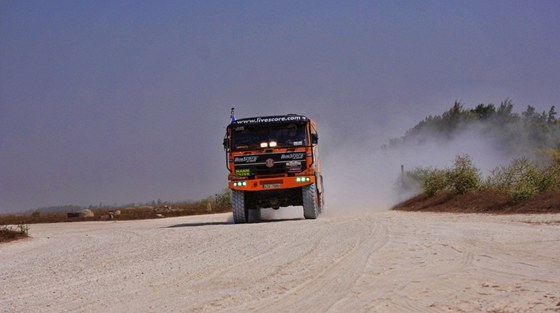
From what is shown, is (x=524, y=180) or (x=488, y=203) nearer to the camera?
(x=524, y=180)

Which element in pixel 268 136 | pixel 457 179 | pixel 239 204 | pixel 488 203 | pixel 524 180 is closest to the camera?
pixel 524 180

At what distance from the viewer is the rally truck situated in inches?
913

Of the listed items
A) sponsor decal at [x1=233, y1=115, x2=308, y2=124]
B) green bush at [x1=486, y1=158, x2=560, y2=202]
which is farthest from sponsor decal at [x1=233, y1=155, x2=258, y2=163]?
green bush at [x1=486, y1=158, x2=560, y2=202]

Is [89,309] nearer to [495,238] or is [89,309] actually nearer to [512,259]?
[512,259]

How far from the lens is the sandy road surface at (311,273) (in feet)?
23.7

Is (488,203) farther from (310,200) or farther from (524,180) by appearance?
(310,200)

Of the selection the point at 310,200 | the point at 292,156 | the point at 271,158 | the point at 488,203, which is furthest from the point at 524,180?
the point at 271,158

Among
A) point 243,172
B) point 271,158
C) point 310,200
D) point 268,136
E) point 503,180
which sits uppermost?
point 268,136

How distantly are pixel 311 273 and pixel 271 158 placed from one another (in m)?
13.8

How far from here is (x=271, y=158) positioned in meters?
23.2

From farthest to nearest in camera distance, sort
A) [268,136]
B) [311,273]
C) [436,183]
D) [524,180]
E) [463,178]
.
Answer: [436,183] → [463,178] → [268,136] → [524,180] → [311,273]

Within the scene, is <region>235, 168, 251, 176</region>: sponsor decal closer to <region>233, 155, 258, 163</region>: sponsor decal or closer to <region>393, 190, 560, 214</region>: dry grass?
<region>233, 155, 258, 163</region>: sponsor decal

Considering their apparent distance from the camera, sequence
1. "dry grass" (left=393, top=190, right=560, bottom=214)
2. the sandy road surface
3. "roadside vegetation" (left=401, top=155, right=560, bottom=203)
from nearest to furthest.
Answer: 1. the sandy road surface
2. "dry grass" (left=393, top=190, right=560, bottom=214)
3. "roadside vegetation" (left=401, top=155, right=560, bottom=203)

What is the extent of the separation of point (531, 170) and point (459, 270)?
15.0m
